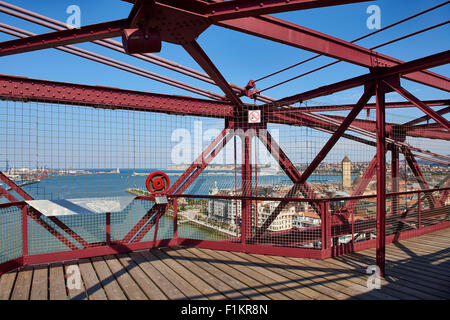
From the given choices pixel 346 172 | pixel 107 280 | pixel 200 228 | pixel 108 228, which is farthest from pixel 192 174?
pixel 346 172

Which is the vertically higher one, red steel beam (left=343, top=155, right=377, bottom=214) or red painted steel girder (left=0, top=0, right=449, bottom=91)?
red painted steel girder (left=0, top=0, right=449, bottom=91)

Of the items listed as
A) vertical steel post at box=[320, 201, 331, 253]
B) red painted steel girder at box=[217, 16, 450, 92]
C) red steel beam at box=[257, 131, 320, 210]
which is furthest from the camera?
red steel beam at box=[257, 131, 320, 210]

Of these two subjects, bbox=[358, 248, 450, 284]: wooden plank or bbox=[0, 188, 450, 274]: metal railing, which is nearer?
bbox=[358, 248, 450, 284]: wooden plank

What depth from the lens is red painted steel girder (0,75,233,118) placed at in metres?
4.33

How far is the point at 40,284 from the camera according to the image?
379cm

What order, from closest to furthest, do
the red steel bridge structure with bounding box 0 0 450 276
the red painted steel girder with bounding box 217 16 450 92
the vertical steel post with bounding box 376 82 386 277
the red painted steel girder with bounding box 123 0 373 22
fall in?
the red painted steel girder with bounding box 123 0 373 22, the red steel bridge structure with bounding box 0 0 450 276, the red painted steel girder with bounding box 217 16 450 92, the vertical steel post with bounding box 376 82 386 277

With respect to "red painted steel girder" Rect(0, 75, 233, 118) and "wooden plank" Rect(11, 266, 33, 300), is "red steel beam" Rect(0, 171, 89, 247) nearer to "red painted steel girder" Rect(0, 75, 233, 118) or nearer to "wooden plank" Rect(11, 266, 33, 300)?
"wooden plank" Rect(11, 266, 33, 300)

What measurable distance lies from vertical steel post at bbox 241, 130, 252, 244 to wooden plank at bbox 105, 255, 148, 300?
232 cm

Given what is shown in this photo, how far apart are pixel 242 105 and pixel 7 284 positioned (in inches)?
202

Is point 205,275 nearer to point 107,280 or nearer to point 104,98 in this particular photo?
point 107,280

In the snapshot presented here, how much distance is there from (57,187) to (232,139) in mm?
3505

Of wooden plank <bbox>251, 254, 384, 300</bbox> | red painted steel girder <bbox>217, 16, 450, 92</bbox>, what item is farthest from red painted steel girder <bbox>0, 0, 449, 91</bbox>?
wooden plank <bbox>251, 254, 384, 300</bbox>

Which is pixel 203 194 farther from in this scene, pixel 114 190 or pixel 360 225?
pixel 360 225

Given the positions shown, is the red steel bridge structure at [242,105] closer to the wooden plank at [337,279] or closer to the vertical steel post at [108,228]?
the vertical steel post at [108,228]
